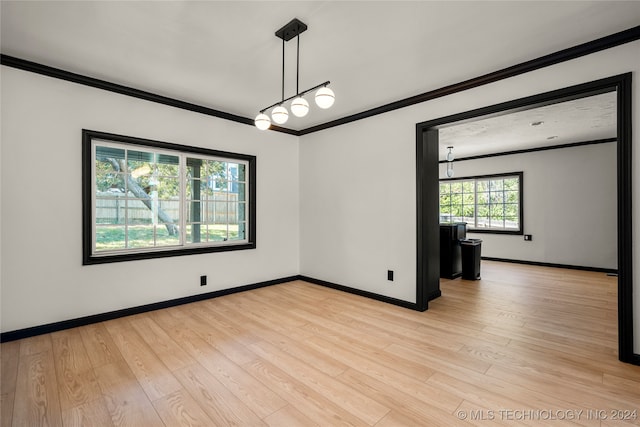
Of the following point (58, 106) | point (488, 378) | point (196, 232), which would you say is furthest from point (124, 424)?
point (58, 106)

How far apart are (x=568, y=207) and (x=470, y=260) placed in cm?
287

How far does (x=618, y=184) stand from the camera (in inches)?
95.7

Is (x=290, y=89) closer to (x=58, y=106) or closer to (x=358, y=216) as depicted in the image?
(x=358, y=216)

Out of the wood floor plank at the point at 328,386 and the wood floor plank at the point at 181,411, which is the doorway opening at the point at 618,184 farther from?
the wood floor plank at the point at 181,411

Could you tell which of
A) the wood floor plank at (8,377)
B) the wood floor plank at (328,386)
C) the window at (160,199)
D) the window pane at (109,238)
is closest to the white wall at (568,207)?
the window at (160,199)

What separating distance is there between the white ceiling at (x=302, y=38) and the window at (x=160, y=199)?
828 mm

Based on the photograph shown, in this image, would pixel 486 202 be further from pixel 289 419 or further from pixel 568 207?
pixel 289 419

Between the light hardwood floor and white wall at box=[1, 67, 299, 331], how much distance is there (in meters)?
0.30

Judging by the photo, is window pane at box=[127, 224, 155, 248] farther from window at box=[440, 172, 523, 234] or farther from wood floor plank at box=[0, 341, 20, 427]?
window at box=[440, 172, 523, 234]

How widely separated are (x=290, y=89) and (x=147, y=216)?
7.67 ft

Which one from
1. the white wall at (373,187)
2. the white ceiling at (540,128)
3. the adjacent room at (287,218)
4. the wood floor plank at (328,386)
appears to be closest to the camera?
the wood floor plank at (328,386)

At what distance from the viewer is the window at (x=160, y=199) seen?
3.27 m

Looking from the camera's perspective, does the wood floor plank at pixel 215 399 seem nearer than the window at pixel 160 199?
Yes

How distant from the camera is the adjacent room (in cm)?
Answer: 204
